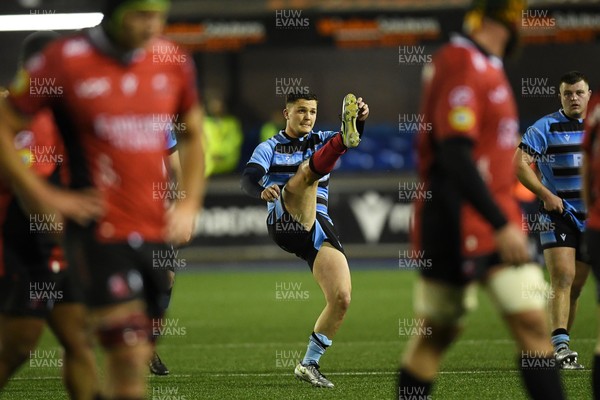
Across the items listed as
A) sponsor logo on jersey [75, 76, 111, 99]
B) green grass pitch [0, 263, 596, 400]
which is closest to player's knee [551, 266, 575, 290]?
green grass pitch [0, 263, 596, 400]

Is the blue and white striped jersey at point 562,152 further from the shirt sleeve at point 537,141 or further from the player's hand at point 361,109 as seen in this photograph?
the player's hand at point 361,109

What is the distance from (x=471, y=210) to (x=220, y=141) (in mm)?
17140

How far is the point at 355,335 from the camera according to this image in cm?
1254

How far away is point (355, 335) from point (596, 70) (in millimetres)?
11237

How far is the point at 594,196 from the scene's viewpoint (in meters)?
6.23

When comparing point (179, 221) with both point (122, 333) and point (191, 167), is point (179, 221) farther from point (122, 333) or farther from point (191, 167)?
point (122, 333)

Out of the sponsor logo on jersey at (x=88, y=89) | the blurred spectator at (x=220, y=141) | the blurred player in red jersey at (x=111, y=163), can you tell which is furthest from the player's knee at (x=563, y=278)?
the blurred spectator at (x=220, y=141)

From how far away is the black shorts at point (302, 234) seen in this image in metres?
9.24

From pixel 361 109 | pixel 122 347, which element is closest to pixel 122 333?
pixel 122 347

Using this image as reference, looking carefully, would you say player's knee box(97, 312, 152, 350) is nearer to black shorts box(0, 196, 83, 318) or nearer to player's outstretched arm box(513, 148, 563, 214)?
black shorts box(0, 196, 83, 318)

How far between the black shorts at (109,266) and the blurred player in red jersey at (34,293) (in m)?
1.22

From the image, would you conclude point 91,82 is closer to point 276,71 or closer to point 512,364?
point 512,364

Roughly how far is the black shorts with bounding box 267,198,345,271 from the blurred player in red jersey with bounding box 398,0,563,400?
12.8ft

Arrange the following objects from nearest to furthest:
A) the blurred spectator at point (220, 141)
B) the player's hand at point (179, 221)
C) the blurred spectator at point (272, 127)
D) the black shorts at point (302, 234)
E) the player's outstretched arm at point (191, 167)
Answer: the player's hand at point (179, 221) → the player's outstretched arm at point (191, 167) → the black shorts at point (302, 234) → the blurred spectator at point (272, 127) → the blurred spectator at point (220, 141)
